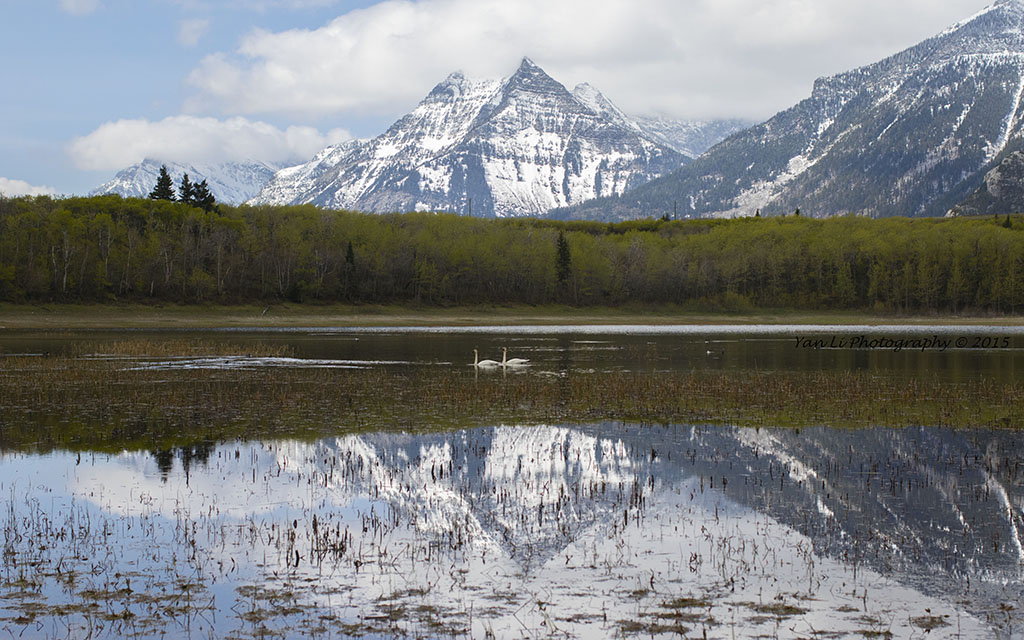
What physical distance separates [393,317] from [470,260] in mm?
34258

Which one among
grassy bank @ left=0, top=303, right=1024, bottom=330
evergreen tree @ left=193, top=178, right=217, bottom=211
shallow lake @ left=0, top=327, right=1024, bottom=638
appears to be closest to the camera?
shallow lake @ left=0, top=327, right=1024, bottom=638

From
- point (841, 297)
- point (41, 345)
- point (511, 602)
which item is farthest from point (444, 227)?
point (511, 602)

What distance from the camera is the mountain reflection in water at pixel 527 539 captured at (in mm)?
11492

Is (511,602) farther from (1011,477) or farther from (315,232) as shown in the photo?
(315,232)

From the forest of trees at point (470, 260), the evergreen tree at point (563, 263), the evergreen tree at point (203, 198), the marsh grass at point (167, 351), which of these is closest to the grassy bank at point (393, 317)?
the forest of trees at point (470, 260)

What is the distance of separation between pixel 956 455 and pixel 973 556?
911 centimetres

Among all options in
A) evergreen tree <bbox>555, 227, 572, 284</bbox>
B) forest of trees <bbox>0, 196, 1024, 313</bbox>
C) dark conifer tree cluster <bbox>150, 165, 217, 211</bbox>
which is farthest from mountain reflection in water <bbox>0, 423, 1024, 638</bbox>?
dark conifer tree cluster <bbox>150, 165, 217, 211</bbox>

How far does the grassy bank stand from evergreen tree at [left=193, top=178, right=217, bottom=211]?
3961 cm

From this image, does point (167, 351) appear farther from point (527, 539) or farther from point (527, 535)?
point (527, 539)

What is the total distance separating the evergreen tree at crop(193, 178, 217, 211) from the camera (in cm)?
15950

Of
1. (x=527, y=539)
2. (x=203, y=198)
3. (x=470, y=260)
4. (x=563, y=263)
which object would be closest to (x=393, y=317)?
(x=470, y=260)

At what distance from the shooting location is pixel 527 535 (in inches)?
604

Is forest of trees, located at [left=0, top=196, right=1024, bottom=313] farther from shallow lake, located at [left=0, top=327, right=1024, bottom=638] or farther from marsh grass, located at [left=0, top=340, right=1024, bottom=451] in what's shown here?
shallow lake, located at [left=0, top=327, right=1024, bottom=638]

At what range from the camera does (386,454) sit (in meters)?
22.7
